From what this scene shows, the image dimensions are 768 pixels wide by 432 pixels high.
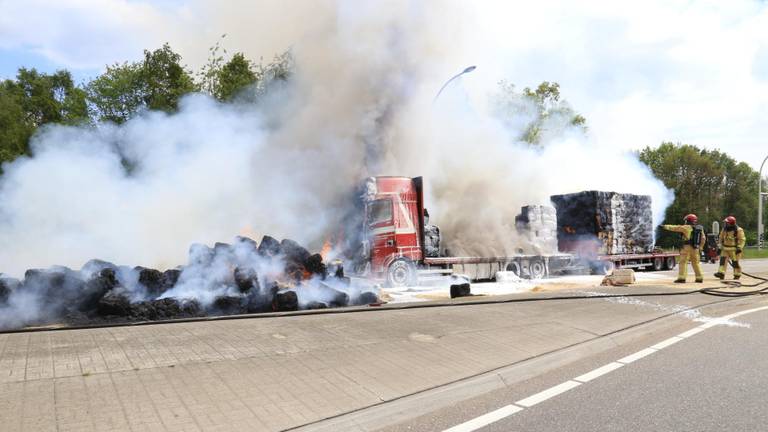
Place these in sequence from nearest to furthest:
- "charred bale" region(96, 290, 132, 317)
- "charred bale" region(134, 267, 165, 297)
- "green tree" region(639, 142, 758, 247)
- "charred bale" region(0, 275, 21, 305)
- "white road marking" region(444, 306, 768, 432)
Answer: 1. "white road marking" region(444, 306, 768, 432)
2. "charred bale" region(0, 275, 21, 305)
3. "charred bale" region(96, 290, 132, 317)
4. "charred bale" region(134, 267, 165, 297)
5. "green tree" region(639, 142, 758, 247)

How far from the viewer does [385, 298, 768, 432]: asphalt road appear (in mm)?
4070

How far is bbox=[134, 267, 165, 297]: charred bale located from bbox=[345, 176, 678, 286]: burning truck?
6495mm

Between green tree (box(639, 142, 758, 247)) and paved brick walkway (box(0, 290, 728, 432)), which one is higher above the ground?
green tree (box(639, 142, 758, 247))

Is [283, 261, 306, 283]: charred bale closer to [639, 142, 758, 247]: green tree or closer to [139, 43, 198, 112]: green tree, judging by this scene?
[139, 43, 198, 112]: green tree

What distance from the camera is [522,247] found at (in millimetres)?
19562

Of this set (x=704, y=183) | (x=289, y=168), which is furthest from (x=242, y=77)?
(x=704, y=183)

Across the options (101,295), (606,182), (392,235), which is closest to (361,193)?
(392,235)

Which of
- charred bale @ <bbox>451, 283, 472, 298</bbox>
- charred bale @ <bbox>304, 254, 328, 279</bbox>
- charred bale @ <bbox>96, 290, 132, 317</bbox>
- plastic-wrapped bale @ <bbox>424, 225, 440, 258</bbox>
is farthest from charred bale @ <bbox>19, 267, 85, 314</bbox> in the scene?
plastic-wrapped bale @ <bbox>424, 225, 440, 258</bbox>

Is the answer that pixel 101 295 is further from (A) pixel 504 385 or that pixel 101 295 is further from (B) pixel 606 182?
(B) pixel 606 182

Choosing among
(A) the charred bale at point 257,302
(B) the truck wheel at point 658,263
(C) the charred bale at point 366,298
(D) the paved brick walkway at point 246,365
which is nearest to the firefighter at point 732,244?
(B) the truck wheel at point 658,263

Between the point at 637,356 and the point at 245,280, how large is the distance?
6.11 metres

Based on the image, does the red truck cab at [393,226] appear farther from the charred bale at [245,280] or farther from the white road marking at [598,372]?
the white road marking at [598,372]

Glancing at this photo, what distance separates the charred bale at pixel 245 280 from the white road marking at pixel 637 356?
233 inches

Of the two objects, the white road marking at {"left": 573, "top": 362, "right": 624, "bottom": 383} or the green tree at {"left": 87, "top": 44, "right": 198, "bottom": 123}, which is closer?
the white road marking at {"left": 573, "top": 362, "right": 624, "bottom": 383}
